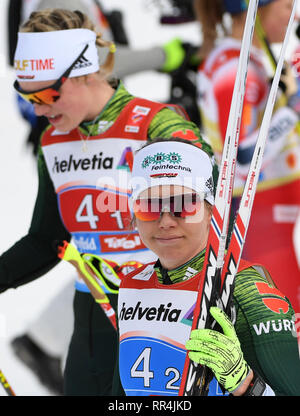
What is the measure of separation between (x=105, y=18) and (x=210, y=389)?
14.4 feet

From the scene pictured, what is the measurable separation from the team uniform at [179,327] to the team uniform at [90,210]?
0.79 meters

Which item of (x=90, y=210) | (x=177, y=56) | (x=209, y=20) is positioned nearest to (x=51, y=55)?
(x=90, y=210)

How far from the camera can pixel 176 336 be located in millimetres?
2650

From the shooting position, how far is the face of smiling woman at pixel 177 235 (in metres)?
2.67

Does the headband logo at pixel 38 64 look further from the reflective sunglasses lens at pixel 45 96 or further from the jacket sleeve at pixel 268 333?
the jacket sleeve at pixel 268 333

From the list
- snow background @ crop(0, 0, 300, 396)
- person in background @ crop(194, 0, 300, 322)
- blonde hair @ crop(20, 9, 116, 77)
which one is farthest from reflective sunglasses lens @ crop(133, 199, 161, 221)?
snow background @ crop(0, 0, 300, 396)

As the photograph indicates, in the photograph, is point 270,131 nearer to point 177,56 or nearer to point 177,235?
point 177,56

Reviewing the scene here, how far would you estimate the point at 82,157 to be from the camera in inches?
147

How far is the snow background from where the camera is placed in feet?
20.3

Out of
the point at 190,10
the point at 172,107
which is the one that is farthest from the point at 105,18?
the point at 172,107

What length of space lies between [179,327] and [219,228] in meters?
0.35

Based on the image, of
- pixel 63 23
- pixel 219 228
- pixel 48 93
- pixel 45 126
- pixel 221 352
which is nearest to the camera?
pixel 221 352

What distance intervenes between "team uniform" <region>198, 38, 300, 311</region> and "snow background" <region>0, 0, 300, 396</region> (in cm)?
143
